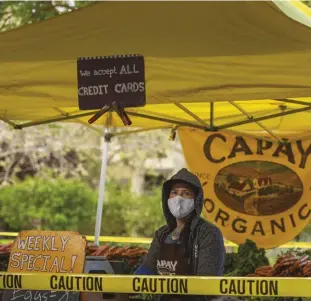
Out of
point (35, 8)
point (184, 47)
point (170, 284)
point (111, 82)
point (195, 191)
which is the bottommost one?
point (170, 284)

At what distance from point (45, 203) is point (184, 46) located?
52.3ft

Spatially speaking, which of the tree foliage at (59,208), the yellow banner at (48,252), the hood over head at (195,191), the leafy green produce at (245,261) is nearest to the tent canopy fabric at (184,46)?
the hood over head at (195,191)

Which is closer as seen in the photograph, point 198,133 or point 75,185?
point 198,133

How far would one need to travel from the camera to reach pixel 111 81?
5859mm

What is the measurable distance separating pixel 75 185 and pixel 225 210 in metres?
11.4

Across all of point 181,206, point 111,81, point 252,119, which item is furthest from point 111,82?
point 252,119

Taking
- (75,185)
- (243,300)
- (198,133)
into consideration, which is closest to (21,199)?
(75,185)

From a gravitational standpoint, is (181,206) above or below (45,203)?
below

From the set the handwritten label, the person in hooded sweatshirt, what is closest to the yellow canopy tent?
the person in hooded sweatshirt

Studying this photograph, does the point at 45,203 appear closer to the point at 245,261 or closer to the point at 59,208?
the point at 59,208

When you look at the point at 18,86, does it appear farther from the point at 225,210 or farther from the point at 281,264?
the point at 225,210

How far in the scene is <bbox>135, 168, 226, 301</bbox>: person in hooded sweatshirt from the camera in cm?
588

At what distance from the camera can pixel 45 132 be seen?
21.0 metres

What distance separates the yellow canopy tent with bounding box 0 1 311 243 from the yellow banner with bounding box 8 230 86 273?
1333 millimetres
